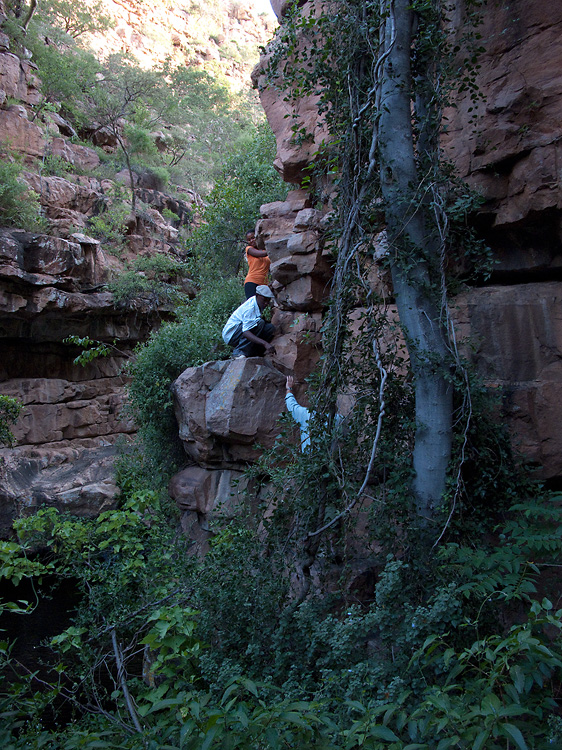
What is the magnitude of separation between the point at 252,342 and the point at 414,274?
2.88 meters

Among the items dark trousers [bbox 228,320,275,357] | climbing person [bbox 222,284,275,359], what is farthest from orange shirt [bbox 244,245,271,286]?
dark trousers [bbox 228,320,275,357]

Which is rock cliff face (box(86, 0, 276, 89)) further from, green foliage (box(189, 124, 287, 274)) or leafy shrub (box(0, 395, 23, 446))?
leafy shrub (box(0, 395, 23, 446))

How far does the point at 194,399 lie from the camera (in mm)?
6273

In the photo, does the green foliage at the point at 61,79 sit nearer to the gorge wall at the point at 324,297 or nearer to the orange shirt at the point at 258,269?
the gorge wall at the point at 324,297

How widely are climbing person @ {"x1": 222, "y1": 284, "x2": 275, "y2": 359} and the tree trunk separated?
263 centimetres

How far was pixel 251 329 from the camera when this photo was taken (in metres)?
6.20

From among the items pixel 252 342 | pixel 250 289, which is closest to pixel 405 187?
pixel 252 342

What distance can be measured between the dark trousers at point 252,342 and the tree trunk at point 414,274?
2643 millimetres

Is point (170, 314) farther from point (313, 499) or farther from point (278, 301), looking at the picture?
point (313, 499)

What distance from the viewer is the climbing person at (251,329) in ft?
20.2

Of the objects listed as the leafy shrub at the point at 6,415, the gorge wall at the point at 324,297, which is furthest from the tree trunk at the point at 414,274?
the leafy shrub at the point at 6,415

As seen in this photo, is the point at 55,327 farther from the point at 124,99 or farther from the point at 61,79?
the point at 124,99

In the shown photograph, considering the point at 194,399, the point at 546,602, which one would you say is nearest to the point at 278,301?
the point at 194,399

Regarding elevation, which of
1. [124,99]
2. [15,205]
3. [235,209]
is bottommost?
[235,209]
